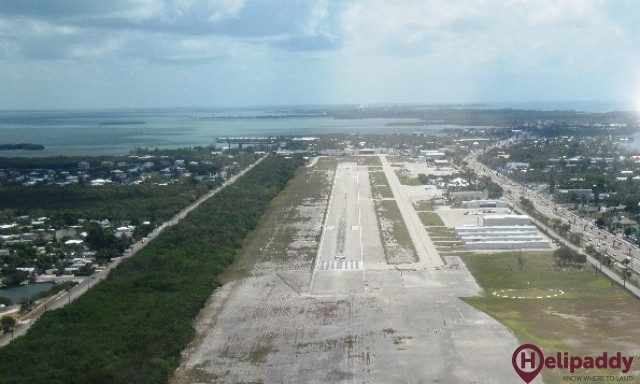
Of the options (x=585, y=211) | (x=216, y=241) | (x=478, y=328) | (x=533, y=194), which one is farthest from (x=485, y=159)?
(x=478, y=328)

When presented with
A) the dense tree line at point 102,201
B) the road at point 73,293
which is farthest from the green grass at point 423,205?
the dense tree line at point 102,201

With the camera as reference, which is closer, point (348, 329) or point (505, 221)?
point (348, 329)

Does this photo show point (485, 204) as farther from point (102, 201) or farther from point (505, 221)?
point (102, 201)

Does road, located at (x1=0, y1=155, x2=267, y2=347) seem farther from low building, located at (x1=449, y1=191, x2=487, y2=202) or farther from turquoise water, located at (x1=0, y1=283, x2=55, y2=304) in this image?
low building, located at (x1=449, y1=191, x2=487, y2=202)

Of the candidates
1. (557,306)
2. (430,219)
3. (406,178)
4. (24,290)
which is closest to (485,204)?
(430,219)

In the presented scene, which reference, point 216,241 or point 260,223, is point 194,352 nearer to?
point 216,241

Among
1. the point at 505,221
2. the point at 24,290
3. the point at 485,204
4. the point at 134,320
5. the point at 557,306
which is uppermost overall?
the point at 505,221

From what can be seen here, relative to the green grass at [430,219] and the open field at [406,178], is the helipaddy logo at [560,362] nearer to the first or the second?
the green grass at [430,219]
